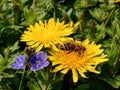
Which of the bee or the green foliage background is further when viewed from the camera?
the green foliage background

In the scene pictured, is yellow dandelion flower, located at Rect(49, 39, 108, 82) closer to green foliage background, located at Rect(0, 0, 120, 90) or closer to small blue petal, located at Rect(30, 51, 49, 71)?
small blue petal, located at Rect(30, 51, 49, 71)

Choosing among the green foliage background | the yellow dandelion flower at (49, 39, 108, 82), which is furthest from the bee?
the green foliage background

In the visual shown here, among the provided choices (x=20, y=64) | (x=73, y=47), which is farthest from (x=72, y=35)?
(x=20, y=64)

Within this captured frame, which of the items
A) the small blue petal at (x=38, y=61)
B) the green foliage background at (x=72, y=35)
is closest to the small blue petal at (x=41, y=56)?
the small blue petal at (x=38, y=61)

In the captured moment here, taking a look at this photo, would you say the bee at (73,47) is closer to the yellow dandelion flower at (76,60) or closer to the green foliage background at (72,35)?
the yellow dandelion flower at (76,60)

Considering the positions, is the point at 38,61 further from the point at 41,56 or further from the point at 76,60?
the point at 76,60

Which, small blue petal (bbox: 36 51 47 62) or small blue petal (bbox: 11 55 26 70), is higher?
small blue petal (bbox: 36 51 47 62)

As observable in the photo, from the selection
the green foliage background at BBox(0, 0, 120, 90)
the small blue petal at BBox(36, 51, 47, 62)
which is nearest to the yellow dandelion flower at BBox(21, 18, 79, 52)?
the small blue petal at BBox(36, 51, 47, 62)

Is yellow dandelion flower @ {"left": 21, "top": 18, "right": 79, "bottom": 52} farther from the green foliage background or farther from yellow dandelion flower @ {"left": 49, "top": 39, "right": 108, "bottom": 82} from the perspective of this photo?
the green foliage background
